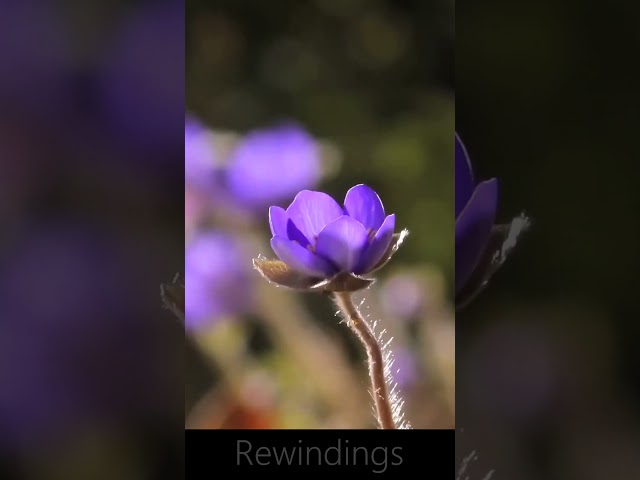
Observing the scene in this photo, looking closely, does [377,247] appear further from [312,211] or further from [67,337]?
[67,337]

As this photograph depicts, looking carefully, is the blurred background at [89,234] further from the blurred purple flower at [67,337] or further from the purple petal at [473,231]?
the purple petal at [473,231]

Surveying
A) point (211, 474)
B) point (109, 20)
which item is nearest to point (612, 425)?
point (211, 474)

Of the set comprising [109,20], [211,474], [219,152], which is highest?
[109,20]

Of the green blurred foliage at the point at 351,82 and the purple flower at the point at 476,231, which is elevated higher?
the green blurred foliage at the point at 351,82

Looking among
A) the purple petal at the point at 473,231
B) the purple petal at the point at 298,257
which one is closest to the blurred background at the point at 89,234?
the purple petal at the point at 298,257

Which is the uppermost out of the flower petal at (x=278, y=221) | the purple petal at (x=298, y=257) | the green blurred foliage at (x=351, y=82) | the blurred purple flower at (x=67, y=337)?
the green blurred foliage at (x=351, y=82)

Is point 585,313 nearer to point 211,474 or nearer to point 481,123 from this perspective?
point 481,123
